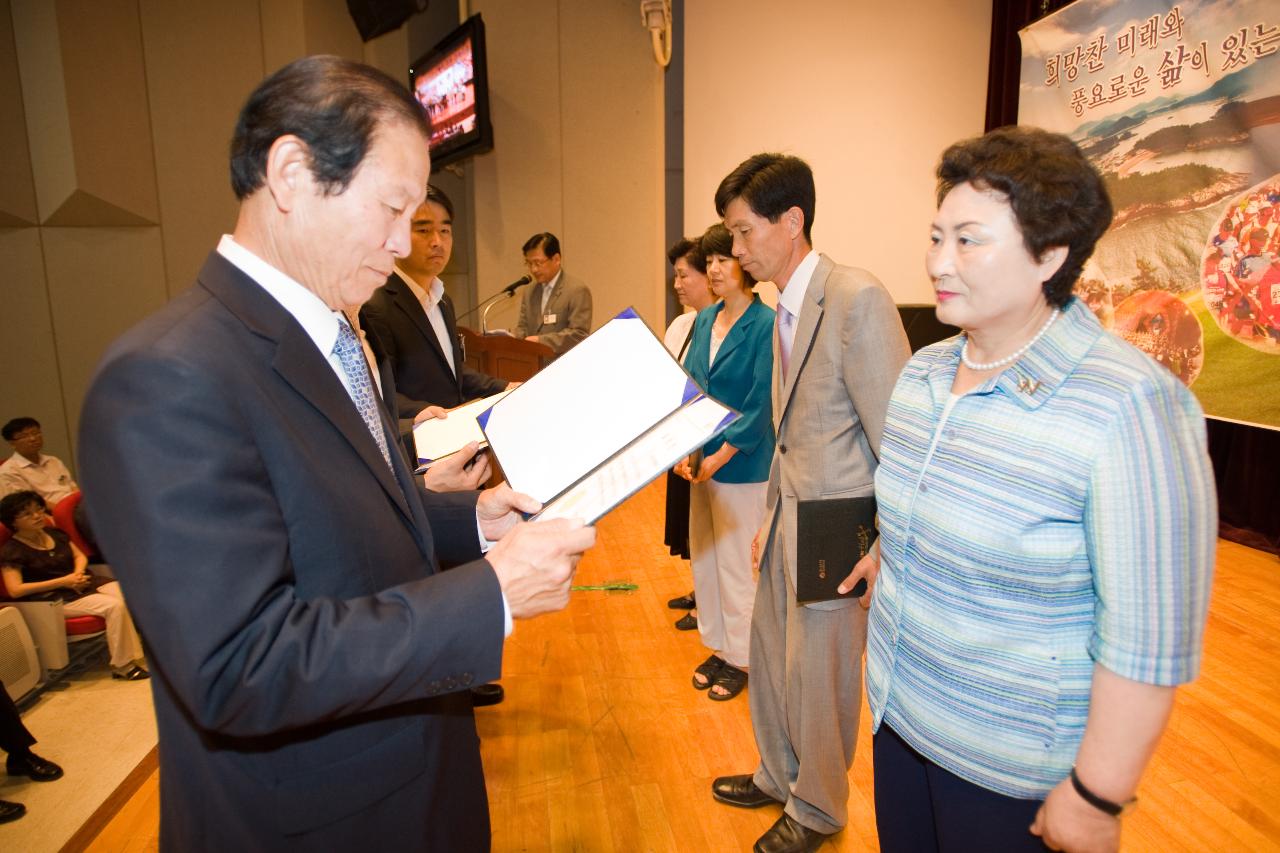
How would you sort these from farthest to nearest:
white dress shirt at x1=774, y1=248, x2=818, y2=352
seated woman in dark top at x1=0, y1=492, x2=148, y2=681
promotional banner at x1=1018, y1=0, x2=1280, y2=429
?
1. promotional banner at x1=1018, y1=0, x2=1280, y2=429
2. seated woman in dark top at x1=0, y1=492, x2=148, y2=681
3. white dress shirt at x1=774, y1=248, x2=818, y2=352

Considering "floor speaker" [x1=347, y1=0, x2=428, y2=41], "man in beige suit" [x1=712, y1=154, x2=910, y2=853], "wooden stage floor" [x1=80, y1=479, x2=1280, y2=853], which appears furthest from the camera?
"floor speaker" [x1=347, y1=0, x2=428, y2=41]

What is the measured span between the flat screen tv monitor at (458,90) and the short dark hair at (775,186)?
4.37m

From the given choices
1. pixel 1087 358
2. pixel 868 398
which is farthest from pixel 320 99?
pixel 868 398

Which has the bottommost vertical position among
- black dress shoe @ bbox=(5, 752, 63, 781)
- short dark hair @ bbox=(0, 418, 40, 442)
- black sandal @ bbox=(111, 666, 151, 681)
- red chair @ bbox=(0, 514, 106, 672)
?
black sandal @ bbox=(111, 666, 151, 681)

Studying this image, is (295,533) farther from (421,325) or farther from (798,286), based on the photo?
(421,325)

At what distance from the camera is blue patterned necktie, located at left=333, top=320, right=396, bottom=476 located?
90 cm

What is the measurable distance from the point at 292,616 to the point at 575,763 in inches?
73.9

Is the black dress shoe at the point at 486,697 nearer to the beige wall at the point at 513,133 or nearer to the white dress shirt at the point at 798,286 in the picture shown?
the white dress shirt at the point at 798,286

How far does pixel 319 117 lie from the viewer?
770 mm

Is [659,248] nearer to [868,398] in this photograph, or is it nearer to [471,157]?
[471,157]

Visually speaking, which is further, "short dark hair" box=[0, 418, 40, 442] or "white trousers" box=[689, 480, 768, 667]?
"short dark hair" box=[0, 418, 40, 442]

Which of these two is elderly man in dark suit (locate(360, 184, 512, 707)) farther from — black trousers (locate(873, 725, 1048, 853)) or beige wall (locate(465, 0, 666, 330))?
beige wall (locate(465, 0, 666, 330))

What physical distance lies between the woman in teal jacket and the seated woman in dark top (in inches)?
99.5

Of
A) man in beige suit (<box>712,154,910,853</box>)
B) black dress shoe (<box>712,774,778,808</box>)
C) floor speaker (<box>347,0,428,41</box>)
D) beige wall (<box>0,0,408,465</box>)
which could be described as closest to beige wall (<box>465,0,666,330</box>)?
floor speaker (<box>347,0,428,41</box>)
